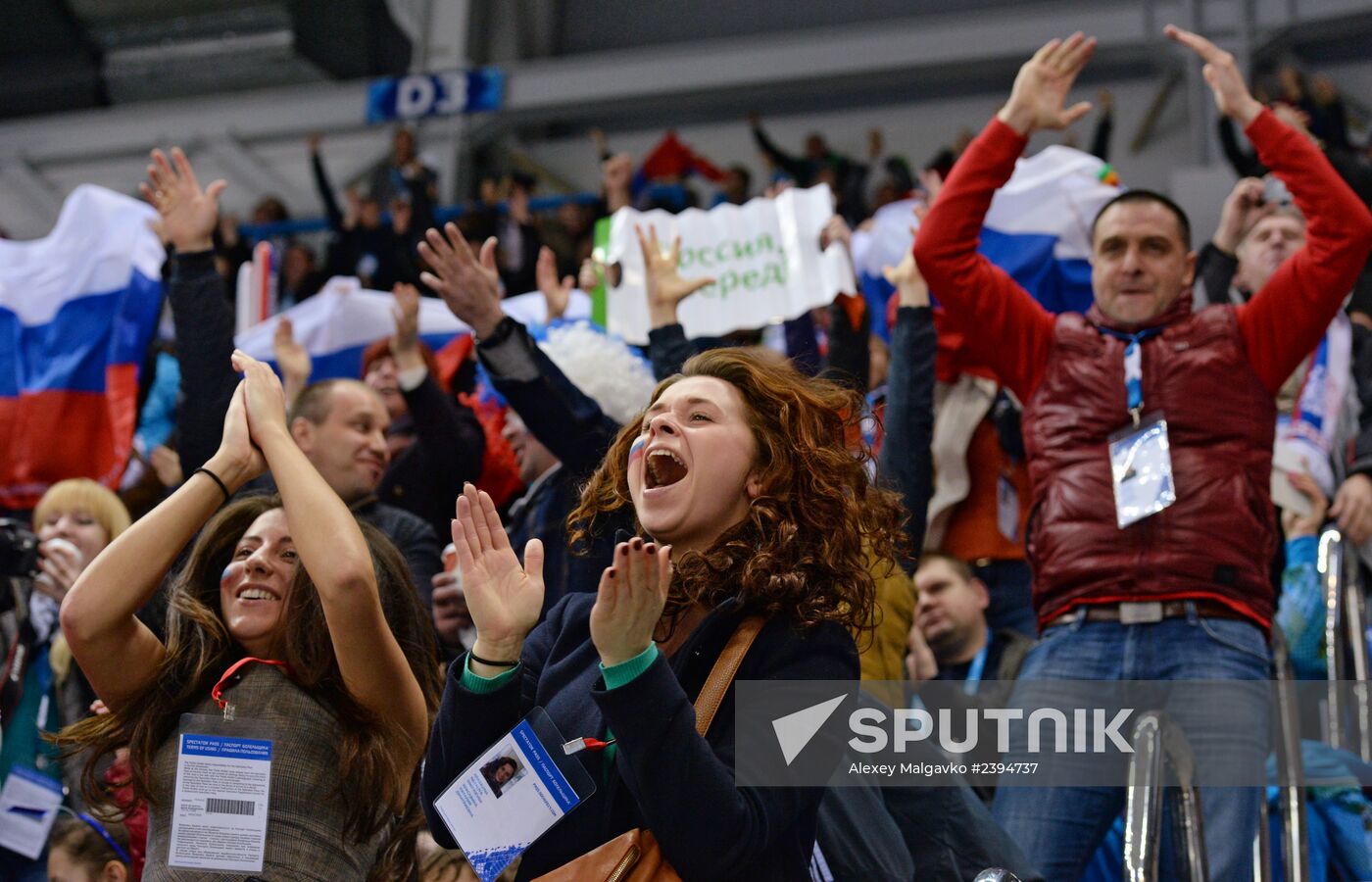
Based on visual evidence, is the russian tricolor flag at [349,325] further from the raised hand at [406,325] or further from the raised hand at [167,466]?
the raised hand at [406,325]

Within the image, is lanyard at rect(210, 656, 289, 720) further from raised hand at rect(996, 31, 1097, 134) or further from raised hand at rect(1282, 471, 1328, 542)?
raised hand at rect(1282, 471, 1328, 542)

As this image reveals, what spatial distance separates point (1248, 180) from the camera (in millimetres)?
4301

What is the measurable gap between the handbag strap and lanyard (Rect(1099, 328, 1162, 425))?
1.51m

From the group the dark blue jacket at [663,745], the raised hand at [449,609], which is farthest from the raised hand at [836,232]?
the dark blue jacket at [663,745]

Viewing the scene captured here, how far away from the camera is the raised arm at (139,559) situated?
275 cm

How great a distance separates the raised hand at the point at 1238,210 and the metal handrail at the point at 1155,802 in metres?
1.68

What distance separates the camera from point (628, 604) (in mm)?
2107

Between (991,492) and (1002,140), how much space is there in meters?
1.54

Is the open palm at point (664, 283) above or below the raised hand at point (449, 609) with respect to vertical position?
above

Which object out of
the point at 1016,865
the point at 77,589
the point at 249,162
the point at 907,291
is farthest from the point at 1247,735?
the point at 249,162

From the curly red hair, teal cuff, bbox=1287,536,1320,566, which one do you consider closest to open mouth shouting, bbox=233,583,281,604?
the curly red hair

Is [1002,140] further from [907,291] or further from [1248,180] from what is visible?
[1248,180]

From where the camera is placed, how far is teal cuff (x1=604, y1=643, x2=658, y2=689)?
2109mm

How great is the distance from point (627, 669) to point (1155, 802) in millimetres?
1358
